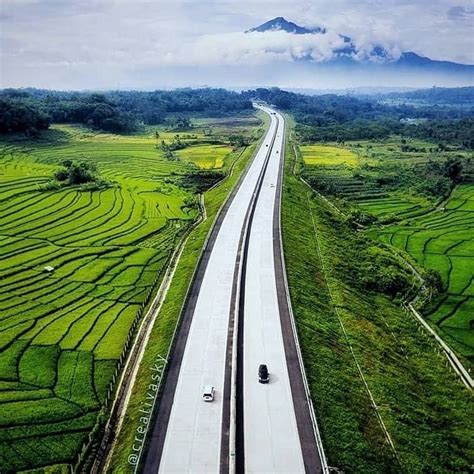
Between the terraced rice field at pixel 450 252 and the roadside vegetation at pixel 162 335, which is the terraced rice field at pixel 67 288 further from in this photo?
the terraced rice field at pixel 450 252

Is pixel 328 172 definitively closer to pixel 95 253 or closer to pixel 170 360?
pixel 95 253

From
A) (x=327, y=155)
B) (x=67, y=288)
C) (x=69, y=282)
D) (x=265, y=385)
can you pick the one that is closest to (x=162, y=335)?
(x=265, y=385)

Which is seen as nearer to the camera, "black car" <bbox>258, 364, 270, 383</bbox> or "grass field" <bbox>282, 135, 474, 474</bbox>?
"grass field" <bbox>282, 135, 474, 474</bbox>

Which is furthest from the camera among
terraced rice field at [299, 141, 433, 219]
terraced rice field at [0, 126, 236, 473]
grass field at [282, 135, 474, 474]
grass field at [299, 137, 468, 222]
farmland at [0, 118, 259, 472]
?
grass field at [299, 137, 468, 222]

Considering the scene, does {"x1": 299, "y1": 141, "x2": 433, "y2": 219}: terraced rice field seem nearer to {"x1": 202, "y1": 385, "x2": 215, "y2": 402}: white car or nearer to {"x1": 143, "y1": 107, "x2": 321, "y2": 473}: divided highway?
{"x1": 143, "y1": 107, "x2": 321, "y2": 473}: divided highway

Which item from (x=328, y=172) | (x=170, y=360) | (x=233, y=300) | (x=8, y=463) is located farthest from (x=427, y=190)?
(x=8, y=463)

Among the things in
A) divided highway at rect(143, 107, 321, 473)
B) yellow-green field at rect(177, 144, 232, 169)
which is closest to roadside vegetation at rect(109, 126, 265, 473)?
divided highway at rect(143, 107, 321, 473)

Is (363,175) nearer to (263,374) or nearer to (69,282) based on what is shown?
(69,282)
